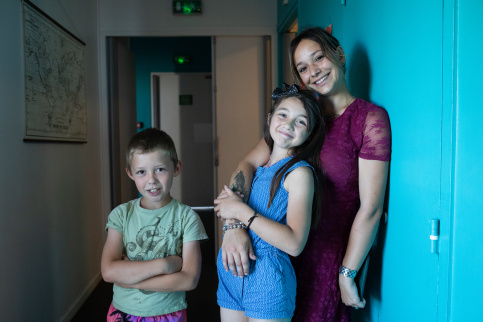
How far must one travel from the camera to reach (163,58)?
254 inches

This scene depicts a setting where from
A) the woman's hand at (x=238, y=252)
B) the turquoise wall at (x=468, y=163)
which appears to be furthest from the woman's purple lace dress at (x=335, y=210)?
the turquoise wall at (x=468, y=163)

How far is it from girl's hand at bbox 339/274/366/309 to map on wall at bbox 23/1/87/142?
1.86 meters

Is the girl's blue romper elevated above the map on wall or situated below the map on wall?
below

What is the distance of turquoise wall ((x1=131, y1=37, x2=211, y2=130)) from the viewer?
21.1 feet

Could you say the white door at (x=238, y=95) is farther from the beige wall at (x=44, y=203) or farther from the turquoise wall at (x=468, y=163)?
the turquoise wall at (x=468, y=163)

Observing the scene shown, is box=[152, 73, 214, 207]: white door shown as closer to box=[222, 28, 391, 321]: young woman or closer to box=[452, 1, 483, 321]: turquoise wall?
box=[222, 28, 391, 321]: young woman

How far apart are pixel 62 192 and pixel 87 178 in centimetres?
60

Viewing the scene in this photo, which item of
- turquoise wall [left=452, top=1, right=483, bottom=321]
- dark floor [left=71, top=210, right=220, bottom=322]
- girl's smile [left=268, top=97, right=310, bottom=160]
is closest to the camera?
turquoise wall [left=452, top=1, right=483, bottom=321]

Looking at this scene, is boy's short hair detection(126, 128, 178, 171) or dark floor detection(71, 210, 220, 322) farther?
dark floor detection(71, 210, 220, 322)

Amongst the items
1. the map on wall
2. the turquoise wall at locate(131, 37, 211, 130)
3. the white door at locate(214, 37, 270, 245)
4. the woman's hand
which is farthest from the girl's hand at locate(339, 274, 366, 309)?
the turquoise wall at locate(131, 37, 211, 130)

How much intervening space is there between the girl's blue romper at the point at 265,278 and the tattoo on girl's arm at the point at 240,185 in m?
0.03

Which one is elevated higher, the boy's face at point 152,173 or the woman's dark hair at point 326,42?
the woman's dark hair at point 326,42

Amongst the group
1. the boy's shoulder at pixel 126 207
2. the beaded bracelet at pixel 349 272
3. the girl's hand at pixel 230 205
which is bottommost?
the beaded bracelet at pixel 349 272

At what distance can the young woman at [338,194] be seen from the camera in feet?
4.02
